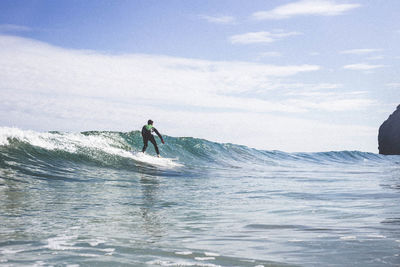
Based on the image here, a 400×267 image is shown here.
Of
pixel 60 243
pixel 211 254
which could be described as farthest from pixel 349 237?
pixel 60 243

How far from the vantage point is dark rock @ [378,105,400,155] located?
51375 millimetres

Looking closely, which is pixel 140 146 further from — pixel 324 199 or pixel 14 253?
pixel 14 253

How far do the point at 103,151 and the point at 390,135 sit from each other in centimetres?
4446

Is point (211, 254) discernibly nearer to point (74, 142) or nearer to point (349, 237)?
point (349, 237)

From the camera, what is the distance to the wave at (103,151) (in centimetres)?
1554

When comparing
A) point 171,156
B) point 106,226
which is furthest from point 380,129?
point 106,226

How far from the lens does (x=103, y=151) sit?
773 inches

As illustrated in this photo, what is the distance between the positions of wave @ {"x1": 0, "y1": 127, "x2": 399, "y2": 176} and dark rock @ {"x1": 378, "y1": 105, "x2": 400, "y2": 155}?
28348 mm

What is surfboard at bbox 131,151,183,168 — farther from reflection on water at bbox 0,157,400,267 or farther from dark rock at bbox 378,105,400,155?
dark rock at bbox 378,105,400,155

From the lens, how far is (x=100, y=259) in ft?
11.2

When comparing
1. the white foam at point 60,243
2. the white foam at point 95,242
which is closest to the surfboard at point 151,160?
the white foam at point 60,243

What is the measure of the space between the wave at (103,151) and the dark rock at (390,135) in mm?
28348

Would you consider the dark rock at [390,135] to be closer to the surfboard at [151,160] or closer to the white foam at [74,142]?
the white foam at [74,142]

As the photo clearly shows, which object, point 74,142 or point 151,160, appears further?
point 74,142
